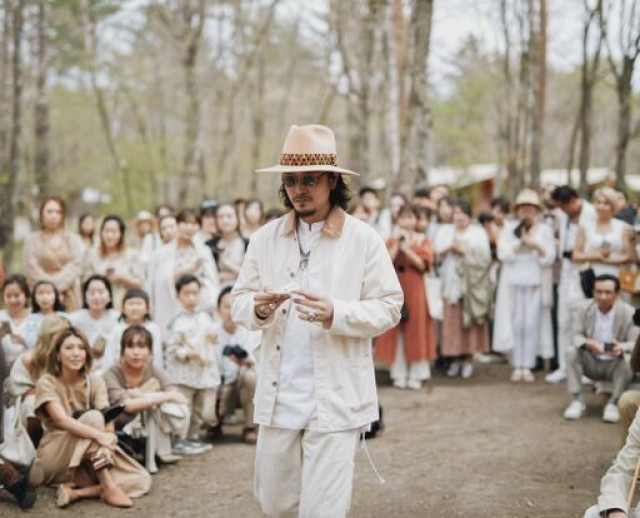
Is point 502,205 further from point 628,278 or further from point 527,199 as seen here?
point 628,278

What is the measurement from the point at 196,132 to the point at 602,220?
35.3 feet

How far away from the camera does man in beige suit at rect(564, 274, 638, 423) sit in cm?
718

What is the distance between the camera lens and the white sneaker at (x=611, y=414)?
23.9ft

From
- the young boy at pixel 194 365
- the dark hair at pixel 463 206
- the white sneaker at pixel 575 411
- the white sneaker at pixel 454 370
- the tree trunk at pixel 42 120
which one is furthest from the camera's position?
the tree trunk at pixel 42 120

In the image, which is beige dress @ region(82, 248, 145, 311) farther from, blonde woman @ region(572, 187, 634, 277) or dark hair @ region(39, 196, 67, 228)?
blonde woman @ region(572, 187, 634, 277)

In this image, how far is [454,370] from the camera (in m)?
9.97

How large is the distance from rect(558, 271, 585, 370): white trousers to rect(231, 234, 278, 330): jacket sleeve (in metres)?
5.57

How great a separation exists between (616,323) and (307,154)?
4.76 metres

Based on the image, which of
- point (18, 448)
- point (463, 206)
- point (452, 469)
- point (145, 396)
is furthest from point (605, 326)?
point (18, 448)

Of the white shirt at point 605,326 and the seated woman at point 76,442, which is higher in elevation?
the white shirt at point 605,326

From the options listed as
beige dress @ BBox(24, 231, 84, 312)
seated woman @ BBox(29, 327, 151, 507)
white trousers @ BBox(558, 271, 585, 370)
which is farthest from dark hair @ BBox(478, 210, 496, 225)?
seated woman @ BBox(29, 327, 151, 507)

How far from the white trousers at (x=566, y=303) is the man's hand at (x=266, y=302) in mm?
5745

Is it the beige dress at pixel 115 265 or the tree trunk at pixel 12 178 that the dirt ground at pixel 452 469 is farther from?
the tree trunk at pixel 12 178

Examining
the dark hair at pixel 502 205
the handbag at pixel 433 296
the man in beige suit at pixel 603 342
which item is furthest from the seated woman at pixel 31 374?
the dark hair at pixel 502 205
